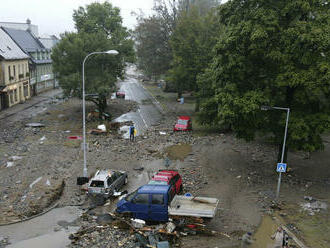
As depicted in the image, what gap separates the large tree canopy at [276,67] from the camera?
69.9 feet

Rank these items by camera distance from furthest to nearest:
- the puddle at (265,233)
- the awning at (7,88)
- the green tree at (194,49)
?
the awning at (7,88), the green tree at (194,49), the puddle at (265,233)

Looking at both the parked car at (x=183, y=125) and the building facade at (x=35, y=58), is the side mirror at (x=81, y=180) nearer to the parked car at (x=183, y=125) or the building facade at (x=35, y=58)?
the parked car at (x=183, y=125)

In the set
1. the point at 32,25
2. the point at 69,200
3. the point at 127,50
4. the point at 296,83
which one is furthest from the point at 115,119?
the point at 32,25

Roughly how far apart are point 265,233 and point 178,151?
15.9 m

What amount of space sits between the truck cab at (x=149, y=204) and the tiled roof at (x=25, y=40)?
54427 millimetres

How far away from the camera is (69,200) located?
2162 cm

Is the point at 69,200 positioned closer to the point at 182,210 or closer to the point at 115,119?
the point at 182,210

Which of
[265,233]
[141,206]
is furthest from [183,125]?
[265,233]

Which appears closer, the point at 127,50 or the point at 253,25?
the point at 253,25

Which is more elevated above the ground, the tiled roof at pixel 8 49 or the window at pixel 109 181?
the tiled roof at pixel 8 49

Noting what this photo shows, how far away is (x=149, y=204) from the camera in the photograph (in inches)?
710

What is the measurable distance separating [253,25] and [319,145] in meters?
8.74

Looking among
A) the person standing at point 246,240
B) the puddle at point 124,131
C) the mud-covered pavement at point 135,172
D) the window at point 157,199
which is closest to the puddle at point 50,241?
the mud-covered pavement at point 135,172

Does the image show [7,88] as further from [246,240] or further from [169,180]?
[246,240]
